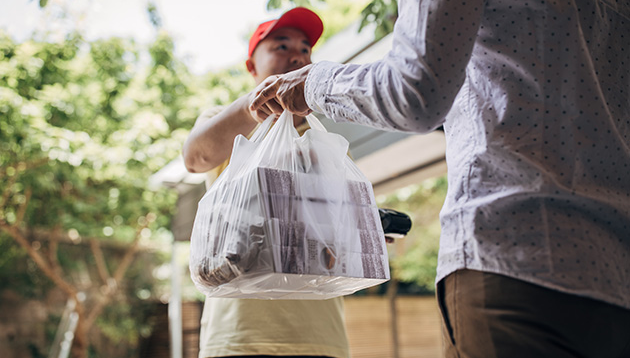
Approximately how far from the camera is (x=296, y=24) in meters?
1.52

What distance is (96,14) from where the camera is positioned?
6.74m

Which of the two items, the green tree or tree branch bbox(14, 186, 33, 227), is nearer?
the green tree

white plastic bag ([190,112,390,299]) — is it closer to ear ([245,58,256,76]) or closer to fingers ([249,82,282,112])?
fingers ([249,82,282,112])

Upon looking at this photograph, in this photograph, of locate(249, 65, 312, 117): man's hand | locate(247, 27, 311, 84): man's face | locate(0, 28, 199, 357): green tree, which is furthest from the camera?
locate(0, 28, 199, 357): green tree

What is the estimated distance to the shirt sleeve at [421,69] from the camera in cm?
72

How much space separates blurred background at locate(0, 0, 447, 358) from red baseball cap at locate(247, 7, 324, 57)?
7.37 ft

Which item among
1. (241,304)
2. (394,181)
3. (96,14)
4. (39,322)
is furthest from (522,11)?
(39,322)

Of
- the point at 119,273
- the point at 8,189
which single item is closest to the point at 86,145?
the point at 8,189

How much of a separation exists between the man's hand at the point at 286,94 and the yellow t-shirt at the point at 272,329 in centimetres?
57

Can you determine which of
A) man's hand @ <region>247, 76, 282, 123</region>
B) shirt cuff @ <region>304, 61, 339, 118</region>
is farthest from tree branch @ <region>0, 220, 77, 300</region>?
shirt cuff @ <region>304, 61, 339, 118</region>

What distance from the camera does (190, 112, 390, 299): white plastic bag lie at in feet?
2.88

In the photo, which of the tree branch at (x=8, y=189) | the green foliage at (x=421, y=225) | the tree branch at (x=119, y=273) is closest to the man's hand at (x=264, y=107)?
the tree branch at (x=8, y=189)

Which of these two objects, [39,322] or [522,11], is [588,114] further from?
[39,322]

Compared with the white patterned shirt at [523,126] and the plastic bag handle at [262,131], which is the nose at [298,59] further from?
the white patterned shirt at [523,126]
